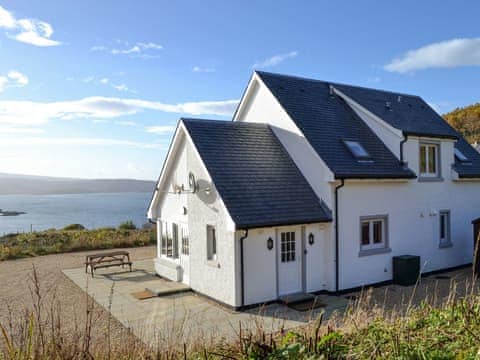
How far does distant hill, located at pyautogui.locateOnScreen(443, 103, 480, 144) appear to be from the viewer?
5873 centimetres

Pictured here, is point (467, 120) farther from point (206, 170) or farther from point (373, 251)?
point (206, 170)

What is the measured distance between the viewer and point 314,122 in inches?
550

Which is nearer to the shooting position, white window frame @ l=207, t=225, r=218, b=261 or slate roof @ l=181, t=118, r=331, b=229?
slate roof @ l=181, t=118, r=331, b=229

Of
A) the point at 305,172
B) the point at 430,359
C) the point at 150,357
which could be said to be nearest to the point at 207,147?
the point at 305,172

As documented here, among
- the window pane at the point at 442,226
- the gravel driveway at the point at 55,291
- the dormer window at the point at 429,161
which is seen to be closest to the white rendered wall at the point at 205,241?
the gravel driveway at the point at 55,291

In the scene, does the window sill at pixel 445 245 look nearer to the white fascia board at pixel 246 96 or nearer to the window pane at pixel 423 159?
the window pane at pixel 423 159

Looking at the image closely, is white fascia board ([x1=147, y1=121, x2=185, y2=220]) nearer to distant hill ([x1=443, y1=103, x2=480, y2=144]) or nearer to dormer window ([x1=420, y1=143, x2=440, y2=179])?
dormer window ([x1=420, y1=143, x2=440, y2=179])

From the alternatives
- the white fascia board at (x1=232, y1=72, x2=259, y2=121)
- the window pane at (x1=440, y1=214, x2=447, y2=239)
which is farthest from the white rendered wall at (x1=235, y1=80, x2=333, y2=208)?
the window pane at (x1=440, y1=214, x2=447, y2=239)

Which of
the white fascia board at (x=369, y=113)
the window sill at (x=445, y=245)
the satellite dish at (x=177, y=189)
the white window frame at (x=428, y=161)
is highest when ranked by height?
the white fascia board at (x=369, y=113)

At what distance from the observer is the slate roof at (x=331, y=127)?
1288cm

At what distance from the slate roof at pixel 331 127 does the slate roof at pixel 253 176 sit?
122cm

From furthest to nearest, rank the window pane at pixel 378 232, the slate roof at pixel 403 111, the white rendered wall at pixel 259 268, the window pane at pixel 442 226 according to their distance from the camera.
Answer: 1. the window pane at pixel 442 226
2. the slate roof at pixel 403 111
3. the window pane at pixel 378 232
4. the white rendered wall at pixel 259 268

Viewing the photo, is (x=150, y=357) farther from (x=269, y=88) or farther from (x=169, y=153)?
(x=269, y=88)

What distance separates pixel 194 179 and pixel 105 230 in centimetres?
1607
